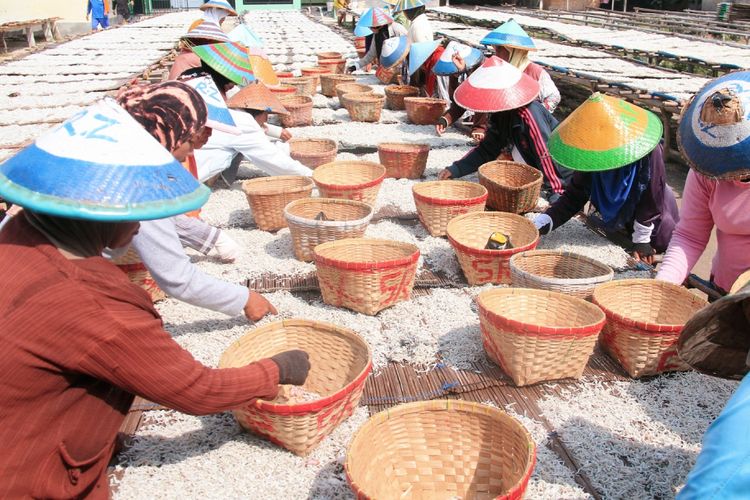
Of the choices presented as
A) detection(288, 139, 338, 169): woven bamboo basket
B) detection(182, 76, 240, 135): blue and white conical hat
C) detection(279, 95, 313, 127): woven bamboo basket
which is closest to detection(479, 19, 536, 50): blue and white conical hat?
detection(288, 139, 338, 169): woven bamboo basket

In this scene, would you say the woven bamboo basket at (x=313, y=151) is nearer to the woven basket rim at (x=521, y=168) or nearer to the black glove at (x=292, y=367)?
the woven basket rim at (x=521, y=168)

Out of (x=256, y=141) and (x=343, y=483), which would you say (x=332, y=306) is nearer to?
(x=343, y=483)

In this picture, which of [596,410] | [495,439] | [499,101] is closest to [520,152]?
[499,101]

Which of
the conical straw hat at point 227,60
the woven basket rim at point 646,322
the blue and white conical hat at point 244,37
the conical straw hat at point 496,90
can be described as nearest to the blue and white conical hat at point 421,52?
the blue and white conical hat at point 244,37

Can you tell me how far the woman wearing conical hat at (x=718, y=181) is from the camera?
1782 millimetres

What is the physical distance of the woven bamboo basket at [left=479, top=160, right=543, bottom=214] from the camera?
3.49 m

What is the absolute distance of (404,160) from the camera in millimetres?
4277

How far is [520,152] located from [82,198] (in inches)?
129

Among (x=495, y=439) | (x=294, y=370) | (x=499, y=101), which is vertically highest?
(x=499, y=101)

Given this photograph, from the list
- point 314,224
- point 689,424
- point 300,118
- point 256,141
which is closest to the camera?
point 689,424

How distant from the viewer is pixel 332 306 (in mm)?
2637

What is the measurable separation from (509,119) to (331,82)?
3.72m

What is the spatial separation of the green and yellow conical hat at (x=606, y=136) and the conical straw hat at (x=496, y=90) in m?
0.87

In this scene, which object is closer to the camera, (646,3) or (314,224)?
(314,224)
